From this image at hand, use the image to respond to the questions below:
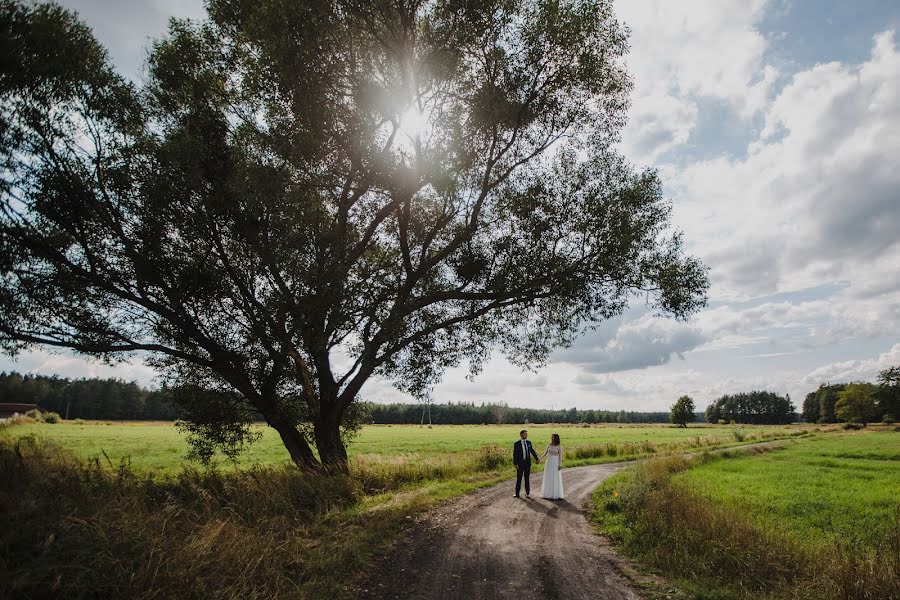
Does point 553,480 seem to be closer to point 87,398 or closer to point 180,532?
point 180,532

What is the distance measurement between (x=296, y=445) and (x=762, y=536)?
1398 cm

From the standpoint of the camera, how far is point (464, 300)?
55.8 feet

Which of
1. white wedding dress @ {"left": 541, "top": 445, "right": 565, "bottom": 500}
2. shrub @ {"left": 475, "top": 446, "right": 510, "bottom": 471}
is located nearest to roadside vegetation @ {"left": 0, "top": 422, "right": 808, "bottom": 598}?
white wedding dress @ {"left": 541, "top": 445, "right": 565, "bottom": 500}

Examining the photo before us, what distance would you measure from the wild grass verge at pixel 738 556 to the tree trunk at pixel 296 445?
997 cm

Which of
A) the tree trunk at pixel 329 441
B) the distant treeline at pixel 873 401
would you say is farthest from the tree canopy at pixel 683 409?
the tree trunk at pixel 329 441

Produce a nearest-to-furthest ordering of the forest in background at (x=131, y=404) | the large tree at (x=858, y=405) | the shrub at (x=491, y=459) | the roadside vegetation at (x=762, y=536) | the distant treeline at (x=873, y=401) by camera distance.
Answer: the roadside vegetation at (x=762, y=536) → the shrub at (x=491, y=459) → the distant treeline at (x=873, y=401) → the large tree at (x=858, y=405) → the forest in background at (x=131, y=404)

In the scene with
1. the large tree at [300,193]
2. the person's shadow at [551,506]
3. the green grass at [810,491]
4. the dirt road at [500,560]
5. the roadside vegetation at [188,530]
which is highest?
the large tree at [300,193]

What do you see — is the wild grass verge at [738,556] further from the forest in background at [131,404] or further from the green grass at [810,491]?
the forest in background at [131,404]

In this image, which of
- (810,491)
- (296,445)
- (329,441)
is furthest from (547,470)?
(810,491)

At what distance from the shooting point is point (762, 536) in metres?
9.55

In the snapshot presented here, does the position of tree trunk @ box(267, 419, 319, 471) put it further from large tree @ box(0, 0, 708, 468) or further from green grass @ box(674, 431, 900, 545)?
green grass @ box(674, 431, 900, 545)

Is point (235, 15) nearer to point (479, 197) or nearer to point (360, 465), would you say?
point (479, 197)

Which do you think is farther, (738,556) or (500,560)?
(500,560)

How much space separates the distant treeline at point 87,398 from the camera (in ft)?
431
